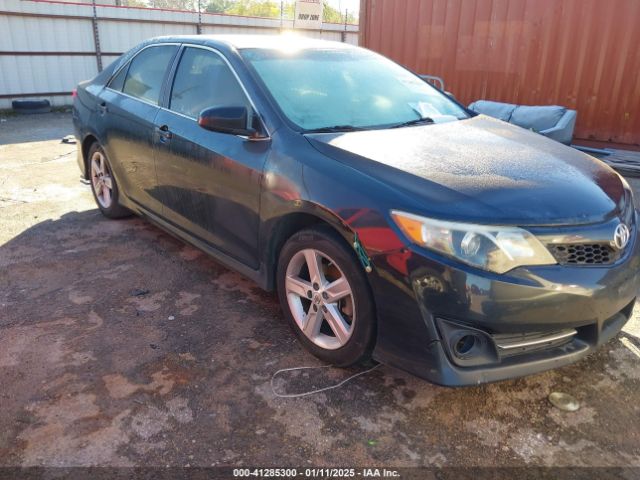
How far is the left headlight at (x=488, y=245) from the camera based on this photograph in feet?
6.92

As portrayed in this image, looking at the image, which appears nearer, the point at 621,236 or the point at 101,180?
the point at 621,236

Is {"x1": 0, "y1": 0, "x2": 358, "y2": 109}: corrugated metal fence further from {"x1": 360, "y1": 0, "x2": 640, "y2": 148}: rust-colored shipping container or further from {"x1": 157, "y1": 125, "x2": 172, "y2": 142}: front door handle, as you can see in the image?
{"x1": 157, "y1": 125, "x2": 172, "y2": 142}: front door handle

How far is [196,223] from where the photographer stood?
11.5 feet

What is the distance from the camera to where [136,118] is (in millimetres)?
3986

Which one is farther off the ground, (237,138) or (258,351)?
(237,138)

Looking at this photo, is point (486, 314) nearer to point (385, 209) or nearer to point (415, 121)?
point (385, 209)

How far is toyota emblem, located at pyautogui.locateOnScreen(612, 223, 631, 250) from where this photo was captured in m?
2.32

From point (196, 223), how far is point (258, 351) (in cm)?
106

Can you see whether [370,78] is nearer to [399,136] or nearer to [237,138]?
[399,136]

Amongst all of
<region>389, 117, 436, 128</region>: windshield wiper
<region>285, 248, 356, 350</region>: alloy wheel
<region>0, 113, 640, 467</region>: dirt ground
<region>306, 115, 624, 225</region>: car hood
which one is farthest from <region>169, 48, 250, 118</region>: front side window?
<region>0, 113, 640, 467</region>: dirt ground

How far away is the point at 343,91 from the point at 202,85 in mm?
945

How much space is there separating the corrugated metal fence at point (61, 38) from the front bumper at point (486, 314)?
12.6 m

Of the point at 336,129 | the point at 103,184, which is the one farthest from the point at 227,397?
the point at 103,184

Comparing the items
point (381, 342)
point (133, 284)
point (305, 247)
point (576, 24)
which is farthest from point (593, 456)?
point (576, 24)
